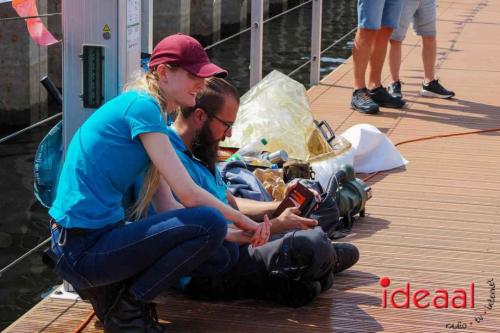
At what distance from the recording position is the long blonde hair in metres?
3.46

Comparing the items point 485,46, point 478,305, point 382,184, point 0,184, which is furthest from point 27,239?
point 485,46

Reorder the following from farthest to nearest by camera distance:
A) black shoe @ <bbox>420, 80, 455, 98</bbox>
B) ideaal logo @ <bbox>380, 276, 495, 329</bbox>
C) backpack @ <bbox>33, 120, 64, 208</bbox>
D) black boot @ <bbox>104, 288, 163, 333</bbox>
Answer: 1. black shoe @ <bbox>420, 80, 455, 98</bbox>
2. ideaal logo @ <bbox>380, 276, 495, 329</bbox>
3. backpack @ <bbox>33, 120, 64, 208</bbox>
4. black boot @ <bbox>104, 288, 163, 333</bbox>

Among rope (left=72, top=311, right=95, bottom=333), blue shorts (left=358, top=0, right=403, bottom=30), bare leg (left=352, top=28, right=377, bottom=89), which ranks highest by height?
blue shorts (left=358, top=0, right=403, bottom=30)

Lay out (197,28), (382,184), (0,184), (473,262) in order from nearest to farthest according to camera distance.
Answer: (473,262) < (382,184) < (0,184) < (197,28)

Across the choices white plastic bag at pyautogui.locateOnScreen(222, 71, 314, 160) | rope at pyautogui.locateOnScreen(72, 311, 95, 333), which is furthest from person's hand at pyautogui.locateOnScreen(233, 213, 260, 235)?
white plastic bag at pyautogui.locateOnScreen(222, 71, 314, 160)

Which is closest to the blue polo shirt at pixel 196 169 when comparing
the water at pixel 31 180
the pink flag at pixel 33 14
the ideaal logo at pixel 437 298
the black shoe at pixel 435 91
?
the ideaal logo at pixel 437 298

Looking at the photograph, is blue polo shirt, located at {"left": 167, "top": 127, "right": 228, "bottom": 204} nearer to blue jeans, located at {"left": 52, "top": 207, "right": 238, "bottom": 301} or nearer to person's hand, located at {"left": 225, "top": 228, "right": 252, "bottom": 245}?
person's hand, located at {"left": 225, "top": 228, "right": 252, "bottom": 245}

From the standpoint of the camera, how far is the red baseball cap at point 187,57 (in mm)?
3426

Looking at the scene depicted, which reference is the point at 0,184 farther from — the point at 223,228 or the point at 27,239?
the point at 223,228

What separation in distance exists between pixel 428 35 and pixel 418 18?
15 centimetres

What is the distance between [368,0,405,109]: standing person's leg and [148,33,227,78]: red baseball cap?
3999 millimetres

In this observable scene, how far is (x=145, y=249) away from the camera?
3.41 m

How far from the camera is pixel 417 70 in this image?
9383 millimetres

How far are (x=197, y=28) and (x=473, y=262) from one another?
13095 millimetres
